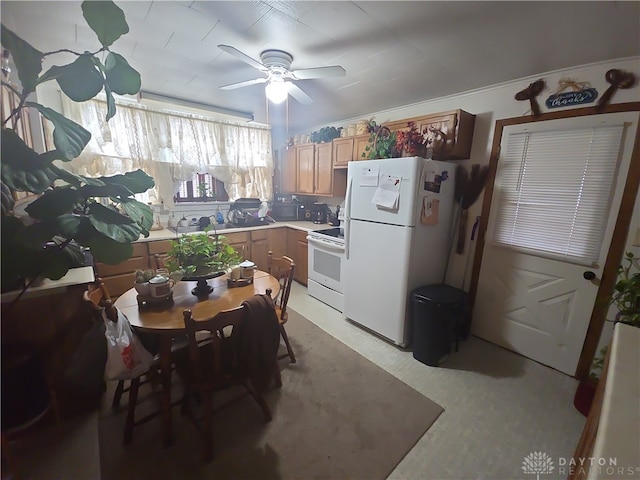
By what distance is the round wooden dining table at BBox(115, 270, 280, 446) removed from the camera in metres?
1.48

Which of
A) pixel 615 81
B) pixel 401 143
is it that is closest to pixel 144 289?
pixel 401 143

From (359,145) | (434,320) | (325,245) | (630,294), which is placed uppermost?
(359,145)

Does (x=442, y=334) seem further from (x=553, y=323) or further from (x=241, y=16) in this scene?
(x=241, y=16)

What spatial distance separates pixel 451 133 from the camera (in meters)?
2.47

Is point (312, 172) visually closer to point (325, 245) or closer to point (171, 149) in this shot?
point (325, 245)

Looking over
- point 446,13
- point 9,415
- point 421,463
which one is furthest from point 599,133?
point 9,415

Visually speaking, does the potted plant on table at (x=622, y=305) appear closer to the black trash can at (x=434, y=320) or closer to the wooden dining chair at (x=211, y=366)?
the black trash can at (x=434, y=320)

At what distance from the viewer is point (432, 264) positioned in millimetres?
2635

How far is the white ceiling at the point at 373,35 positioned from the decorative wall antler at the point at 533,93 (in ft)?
0.31

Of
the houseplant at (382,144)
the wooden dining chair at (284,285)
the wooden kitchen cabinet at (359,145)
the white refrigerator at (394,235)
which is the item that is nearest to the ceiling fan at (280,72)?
the houseplant at (382,144)

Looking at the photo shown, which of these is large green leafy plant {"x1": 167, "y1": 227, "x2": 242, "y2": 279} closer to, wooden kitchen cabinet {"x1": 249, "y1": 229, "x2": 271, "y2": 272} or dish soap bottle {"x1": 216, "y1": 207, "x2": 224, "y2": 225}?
wooden kitchen cabinet {"x1": 249, "y1": 229, "x2": 271, "y2": 272}

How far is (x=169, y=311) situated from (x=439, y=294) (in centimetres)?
204

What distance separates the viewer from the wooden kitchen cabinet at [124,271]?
2.90 metres

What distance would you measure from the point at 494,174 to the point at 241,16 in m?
2.39
